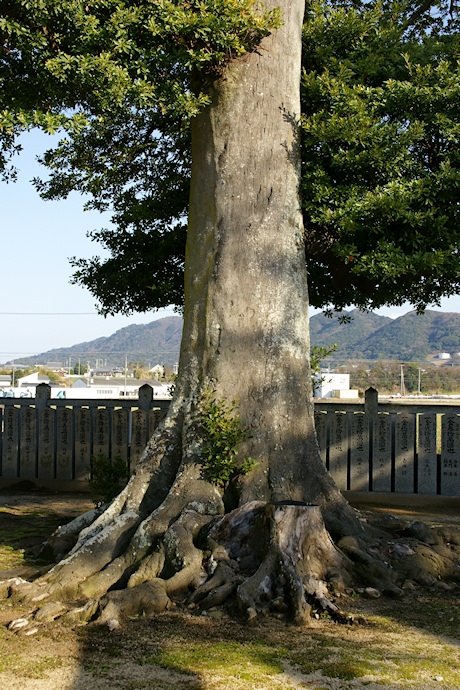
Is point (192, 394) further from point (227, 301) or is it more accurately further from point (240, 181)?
point (240, 181)

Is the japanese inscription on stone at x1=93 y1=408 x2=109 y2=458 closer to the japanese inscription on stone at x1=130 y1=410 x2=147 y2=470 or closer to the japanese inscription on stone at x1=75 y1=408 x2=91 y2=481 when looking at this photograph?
the japanese inscription on stone at x1=75 y1=408 x2=91 y2=481

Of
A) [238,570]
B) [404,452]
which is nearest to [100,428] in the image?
[404,452]

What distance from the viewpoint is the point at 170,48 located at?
5.64 meters

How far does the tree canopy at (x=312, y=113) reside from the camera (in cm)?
535

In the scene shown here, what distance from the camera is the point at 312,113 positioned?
6906 millimetres

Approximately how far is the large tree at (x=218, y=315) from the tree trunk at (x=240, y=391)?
13 millimetres

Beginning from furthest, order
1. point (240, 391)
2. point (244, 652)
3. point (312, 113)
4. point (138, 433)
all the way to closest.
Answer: point (138, 433)
point (312, 113)
point (240, 391)
point (244, 652)

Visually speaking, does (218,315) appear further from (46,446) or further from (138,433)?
(46,446)

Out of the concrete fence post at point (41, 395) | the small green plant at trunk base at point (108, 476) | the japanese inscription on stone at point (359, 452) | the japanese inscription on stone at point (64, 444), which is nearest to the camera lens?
the small green plant at trunk base at point (108, 476)

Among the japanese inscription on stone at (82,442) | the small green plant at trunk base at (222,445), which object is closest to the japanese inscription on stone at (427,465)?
the small green plant at trunk base at (222,445)

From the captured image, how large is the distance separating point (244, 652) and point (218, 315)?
302 centimetres

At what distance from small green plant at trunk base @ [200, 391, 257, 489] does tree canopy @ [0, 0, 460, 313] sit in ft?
7.02

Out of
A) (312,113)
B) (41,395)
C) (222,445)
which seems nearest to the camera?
(222,445)

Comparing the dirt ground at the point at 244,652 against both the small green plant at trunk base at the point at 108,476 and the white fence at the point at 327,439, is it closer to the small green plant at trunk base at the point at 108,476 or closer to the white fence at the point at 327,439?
the small green plant at trunk base at the point at 108,476
